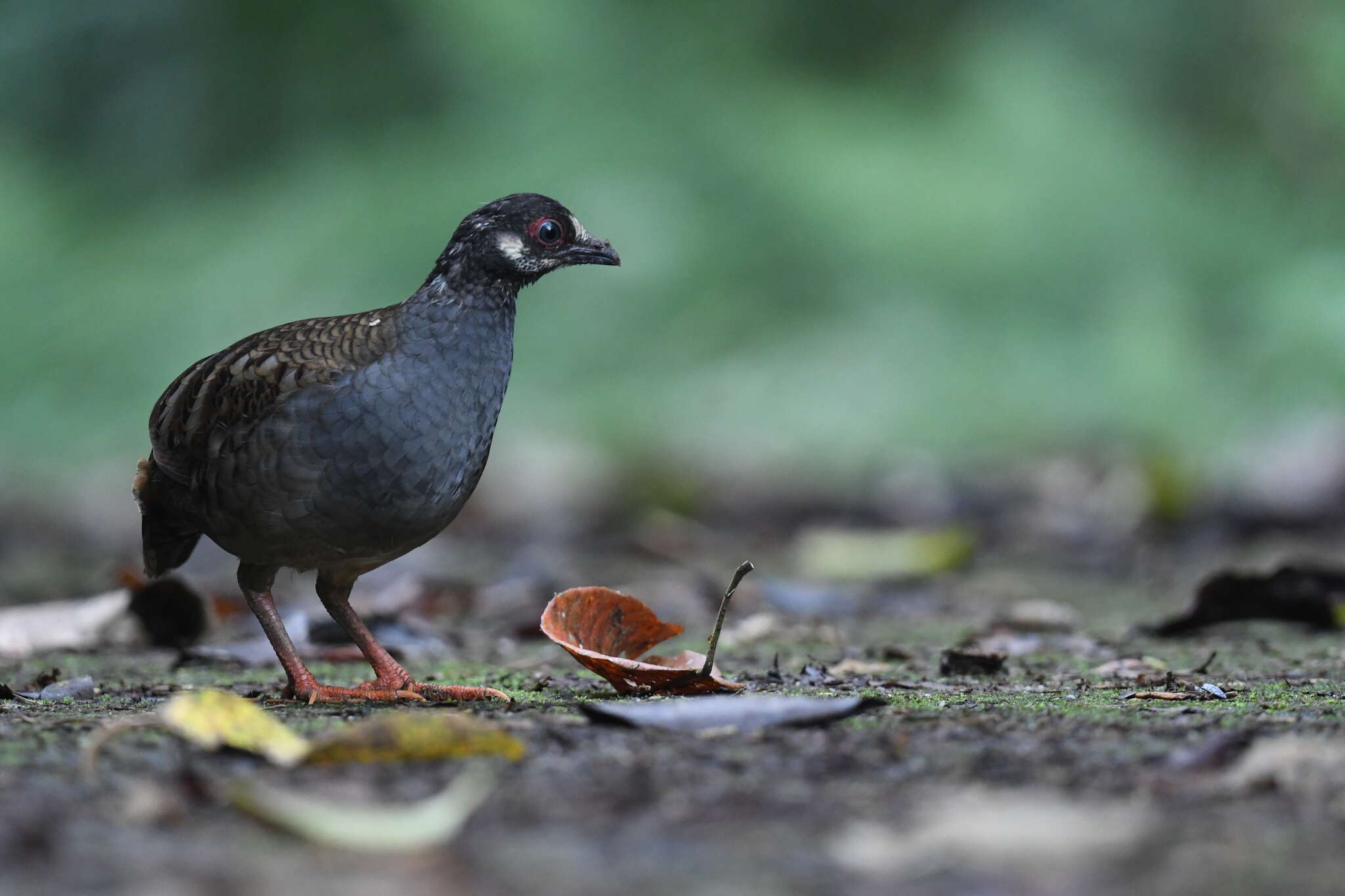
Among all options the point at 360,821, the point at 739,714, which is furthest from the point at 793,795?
the point at 360,821

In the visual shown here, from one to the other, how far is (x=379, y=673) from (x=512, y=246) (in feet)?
3.63

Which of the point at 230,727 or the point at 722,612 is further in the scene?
the point at 722,612

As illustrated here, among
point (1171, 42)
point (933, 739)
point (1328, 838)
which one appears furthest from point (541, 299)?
point (1328, 838)

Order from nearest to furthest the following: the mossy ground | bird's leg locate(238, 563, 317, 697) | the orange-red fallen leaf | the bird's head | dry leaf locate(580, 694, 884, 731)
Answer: the mossy ground < dry leaf locate(580, 694, 884, 731) < the orange-red fallen leaf < bird's leg locate(238, 563, 317, 697) < the bird's head

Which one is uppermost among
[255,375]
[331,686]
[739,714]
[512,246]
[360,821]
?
[512,246]

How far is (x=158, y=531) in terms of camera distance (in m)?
4.07

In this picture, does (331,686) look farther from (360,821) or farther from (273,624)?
(360,821)

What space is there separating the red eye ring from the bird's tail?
1122mm

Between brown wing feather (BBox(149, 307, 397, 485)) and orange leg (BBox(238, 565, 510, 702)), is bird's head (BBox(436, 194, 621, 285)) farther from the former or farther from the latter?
orange leg (BBox(238, 565, 510, 702))

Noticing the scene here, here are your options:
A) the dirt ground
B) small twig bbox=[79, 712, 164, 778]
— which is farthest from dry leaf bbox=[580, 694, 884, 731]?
small twig bbox=[79, 712, 164, 778]

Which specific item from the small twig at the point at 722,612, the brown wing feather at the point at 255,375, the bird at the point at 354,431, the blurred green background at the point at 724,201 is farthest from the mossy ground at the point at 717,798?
the blurred green background at the point at 724,201

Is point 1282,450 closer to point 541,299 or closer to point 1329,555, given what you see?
point 1329,555

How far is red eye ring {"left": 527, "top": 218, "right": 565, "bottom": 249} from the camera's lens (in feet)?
12.8

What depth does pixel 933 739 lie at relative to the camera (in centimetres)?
238
